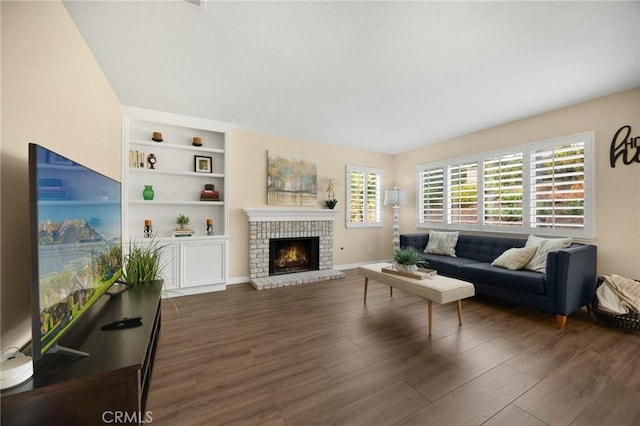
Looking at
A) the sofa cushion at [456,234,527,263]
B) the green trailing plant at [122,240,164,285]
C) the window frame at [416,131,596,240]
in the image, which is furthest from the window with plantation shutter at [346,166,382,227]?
the green trailing plant at [122,240,164,285]

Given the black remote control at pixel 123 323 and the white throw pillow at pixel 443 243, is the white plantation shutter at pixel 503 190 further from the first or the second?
the black remote control at pixel 123 323

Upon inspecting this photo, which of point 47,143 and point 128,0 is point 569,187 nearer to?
point 128,0

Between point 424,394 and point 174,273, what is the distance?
11.0 ft

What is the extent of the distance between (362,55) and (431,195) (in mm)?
3534

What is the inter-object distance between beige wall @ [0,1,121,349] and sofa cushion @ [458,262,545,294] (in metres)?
4.15

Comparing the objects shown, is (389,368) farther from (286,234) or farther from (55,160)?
(286,234)

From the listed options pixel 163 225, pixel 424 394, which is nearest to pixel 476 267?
pixel 424 394

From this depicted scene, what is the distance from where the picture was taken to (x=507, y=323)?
2.69m

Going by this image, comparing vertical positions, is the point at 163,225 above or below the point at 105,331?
above

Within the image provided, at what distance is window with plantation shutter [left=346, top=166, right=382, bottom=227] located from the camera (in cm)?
535

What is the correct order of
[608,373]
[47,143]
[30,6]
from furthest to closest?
[608,373] → [47,143] → [30,6]

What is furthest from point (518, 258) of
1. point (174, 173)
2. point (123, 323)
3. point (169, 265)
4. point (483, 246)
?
point (174, 173)

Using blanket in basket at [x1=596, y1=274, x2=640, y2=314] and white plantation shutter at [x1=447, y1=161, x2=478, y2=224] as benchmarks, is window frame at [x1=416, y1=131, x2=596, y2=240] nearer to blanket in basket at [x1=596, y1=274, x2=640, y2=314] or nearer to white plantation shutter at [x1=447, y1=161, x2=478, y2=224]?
white plantation shutter at [x1=447, y1=161, x2=478, y2=224]

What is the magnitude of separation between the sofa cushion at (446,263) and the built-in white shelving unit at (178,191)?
→ 3253 mm
